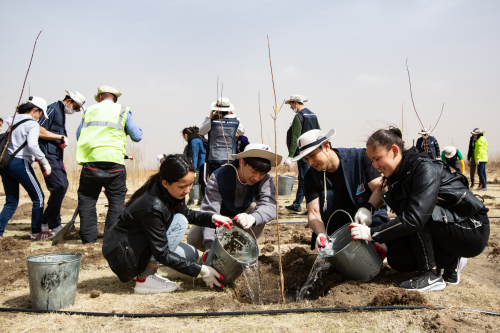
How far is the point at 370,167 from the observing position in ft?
9.94

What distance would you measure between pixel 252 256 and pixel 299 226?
7.33 feet

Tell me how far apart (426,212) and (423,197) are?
0.10 m

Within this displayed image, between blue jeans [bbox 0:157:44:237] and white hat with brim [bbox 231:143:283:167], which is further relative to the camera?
blue jeans [bbox 0:157:44:237]

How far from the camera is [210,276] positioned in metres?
2.62

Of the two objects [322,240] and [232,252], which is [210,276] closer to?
[232,252]

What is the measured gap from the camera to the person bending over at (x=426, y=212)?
2389 millimetres

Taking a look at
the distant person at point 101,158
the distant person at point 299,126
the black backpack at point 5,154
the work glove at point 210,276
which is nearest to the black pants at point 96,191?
the distant person at point 101,158

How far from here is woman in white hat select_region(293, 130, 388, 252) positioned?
9.48ft

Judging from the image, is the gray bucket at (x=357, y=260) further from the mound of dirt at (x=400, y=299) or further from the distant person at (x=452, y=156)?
the distant person at (x=452, y=156)

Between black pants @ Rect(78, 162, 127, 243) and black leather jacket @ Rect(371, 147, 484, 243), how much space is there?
2936 mm

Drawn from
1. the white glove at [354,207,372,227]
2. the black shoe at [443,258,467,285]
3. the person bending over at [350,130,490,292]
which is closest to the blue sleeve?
the white glove at [354,207,372,227]

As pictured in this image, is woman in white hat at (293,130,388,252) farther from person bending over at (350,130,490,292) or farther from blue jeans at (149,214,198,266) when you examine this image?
blue jeans at (149,214,198,266)

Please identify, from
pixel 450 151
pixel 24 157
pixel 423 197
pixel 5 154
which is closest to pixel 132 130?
pixel 24 157

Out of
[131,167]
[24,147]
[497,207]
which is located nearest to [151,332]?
[24,147]
